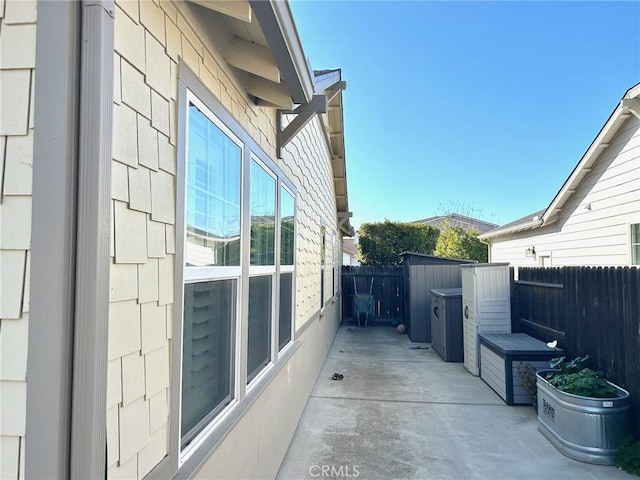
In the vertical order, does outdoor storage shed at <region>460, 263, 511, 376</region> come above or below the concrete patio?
above

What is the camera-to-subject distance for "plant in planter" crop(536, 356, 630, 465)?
11.9ft

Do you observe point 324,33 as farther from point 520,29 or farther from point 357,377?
point 357,377

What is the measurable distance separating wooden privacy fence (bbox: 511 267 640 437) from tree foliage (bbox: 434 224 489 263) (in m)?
10.4

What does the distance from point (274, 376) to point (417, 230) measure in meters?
13.5

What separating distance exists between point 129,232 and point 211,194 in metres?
0.78

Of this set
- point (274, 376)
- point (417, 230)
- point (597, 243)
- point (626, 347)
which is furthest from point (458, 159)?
point (274, 376)

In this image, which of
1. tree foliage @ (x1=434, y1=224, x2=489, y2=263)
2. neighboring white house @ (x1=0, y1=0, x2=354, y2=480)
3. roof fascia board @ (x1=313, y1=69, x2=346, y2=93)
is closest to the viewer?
neighboring white house @ (x1=0, y1=0, x2=354, y2=480)

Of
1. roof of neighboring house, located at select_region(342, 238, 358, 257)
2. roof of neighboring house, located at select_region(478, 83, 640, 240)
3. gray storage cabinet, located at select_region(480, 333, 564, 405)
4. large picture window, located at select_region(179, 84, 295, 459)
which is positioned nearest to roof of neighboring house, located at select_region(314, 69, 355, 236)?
large picture window, located at select_region(179, 84, 295, 459)

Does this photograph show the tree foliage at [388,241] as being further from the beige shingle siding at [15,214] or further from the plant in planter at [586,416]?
the beige shingle siding at [15,214]

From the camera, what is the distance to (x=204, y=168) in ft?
6.34

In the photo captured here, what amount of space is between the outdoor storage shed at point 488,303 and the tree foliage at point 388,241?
8883 mm

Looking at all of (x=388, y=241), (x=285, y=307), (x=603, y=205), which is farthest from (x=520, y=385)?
(x=388, y=241)

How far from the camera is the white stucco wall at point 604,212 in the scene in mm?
6086

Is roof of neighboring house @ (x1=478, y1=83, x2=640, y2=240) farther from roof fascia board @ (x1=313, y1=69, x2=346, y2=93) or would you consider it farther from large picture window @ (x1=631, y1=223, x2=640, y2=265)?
roof fascia board @ (x1=313, y1=69, x2=346, y2=93)
